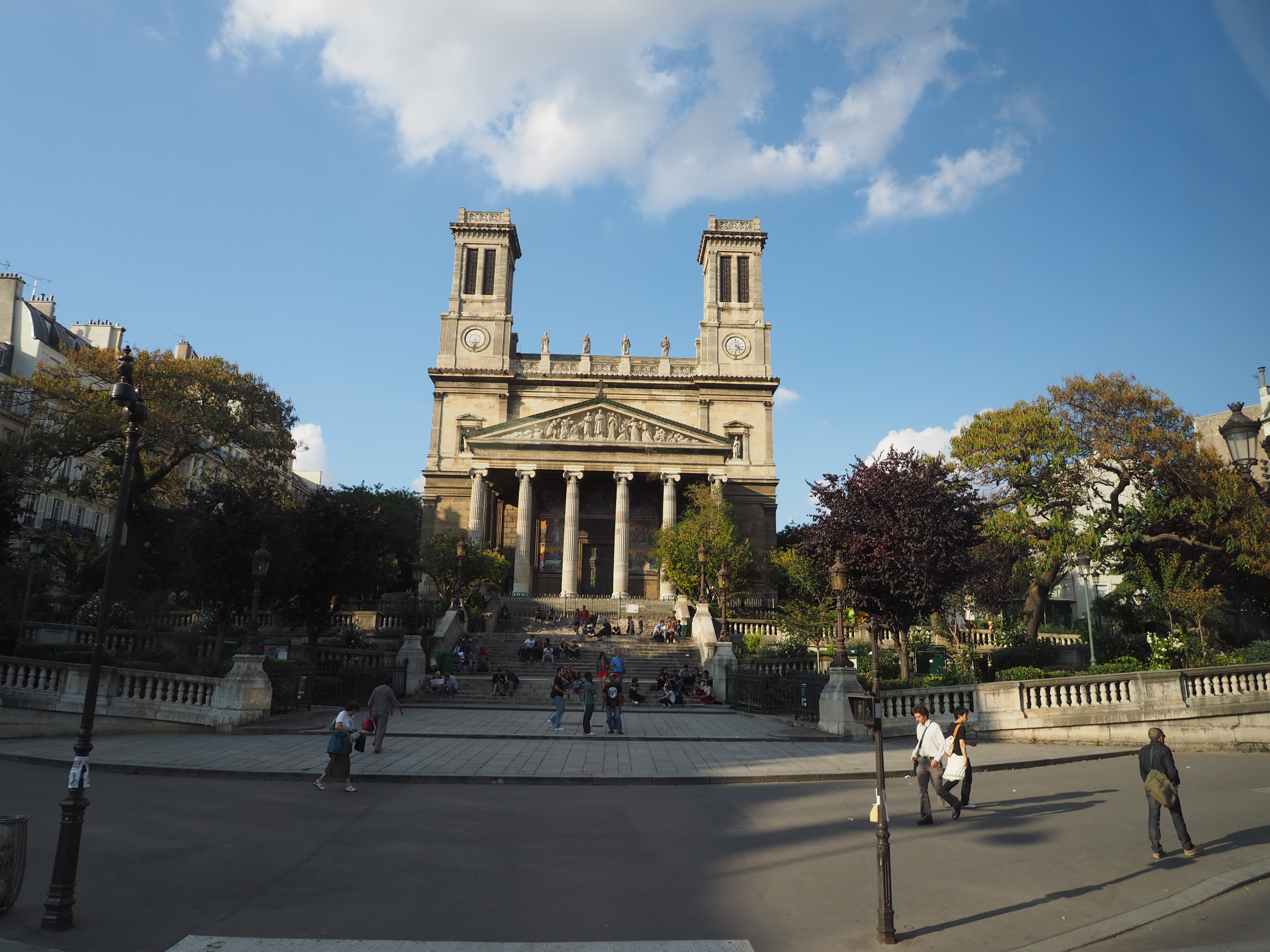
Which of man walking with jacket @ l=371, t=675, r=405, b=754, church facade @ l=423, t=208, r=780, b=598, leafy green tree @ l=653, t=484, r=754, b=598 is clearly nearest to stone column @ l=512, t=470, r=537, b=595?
church facade @ l=423, t=208, r=780, b=598

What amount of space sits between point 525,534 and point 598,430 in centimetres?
755

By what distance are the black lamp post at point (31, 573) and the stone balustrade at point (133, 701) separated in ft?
15.6

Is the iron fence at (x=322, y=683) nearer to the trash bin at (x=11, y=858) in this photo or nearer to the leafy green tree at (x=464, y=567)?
the trash bin at (x=11, y=858)

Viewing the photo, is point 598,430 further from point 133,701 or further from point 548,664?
point 133,701

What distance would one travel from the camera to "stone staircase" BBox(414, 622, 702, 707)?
26.4 metres

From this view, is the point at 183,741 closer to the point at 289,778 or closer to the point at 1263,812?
the point at 289,778

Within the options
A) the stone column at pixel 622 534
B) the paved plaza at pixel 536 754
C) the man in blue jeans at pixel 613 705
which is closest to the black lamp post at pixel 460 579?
the stone column at pixel 622 534

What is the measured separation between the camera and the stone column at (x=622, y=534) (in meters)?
44.9

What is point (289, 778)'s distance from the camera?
43.4 ft

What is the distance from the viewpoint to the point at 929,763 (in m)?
10.6

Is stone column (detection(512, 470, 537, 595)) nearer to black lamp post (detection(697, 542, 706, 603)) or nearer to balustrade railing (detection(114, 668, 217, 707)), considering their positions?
black lamp post (detection(697, 542, 706, 603))

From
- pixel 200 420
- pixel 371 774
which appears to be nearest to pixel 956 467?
pixel 371 774

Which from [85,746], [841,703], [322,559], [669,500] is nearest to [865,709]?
[85,746]

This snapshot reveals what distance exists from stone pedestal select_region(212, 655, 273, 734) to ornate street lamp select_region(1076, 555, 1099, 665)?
21715 millimetres
